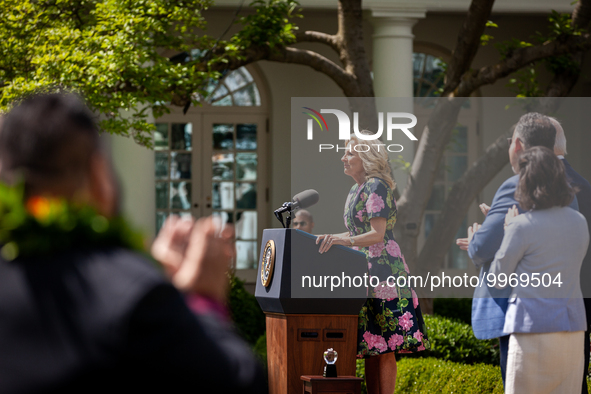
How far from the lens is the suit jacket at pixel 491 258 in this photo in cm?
321

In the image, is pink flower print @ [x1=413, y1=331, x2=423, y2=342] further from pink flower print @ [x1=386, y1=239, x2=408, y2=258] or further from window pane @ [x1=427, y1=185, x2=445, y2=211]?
window pane @ [x1=427, y1=185, x2=445, y2=211]

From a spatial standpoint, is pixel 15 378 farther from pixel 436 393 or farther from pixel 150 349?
pixel 436 393

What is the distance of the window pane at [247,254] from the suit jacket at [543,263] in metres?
7.06

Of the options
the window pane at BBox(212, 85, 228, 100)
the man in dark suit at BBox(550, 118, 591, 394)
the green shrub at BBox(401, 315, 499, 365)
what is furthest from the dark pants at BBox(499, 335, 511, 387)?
the window pane at BBox(212, 85, 228, 100)

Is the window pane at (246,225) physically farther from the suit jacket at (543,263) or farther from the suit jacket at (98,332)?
the suit jacket at (98,332)

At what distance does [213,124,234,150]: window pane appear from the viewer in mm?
9867

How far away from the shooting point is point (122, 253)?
945mm

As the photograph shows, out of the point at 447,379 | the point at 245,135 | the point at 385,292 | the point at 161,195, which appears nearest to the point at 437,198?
the point at 447,379

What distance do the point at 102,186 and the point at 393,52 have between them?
7.11 meters

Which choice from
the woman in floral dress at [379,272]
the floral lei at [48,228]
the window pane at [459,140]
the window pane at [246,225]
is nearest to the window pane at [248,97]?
the window pane at [246,225]

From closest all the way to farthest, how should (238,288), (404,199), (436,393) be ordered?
(436,393), (404,199), (238,288)

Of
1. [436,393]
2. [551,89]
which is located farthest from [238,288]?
[551,89]

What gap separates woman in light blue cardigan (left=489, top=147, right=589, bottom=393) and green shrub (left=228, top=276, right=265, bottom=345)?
436 cm

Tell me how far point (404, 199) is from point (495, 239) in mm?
2384
